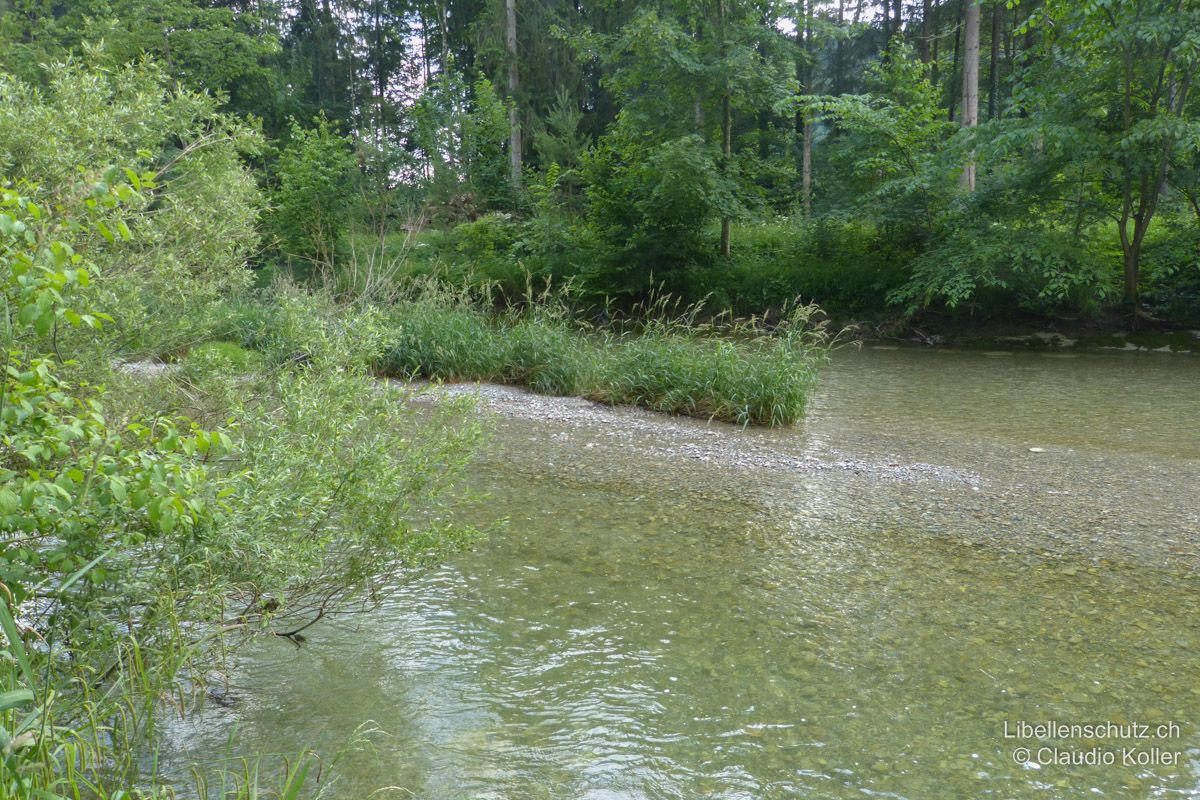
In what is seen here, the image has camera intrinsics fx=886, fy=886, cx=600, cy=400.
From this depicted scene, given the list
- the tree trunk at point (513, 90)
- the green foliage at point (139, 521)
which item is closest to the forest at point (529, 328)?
the green foliage at point (139, 521)

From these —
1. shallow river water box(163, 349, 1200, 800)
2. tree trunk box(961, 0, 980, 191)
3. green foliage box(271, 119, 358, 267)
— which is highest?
tree trunk box(961, 0, 980, 191)

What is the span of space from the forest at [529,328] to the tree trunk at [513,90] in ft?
0.49

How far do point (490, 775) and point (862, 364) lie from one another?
11.6 meters

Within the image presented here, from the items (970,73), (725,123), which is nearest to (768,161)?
(725,123)

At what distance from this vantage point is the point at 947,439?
27.8ft

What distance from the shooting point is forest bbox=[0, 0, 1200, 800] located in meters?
2.90

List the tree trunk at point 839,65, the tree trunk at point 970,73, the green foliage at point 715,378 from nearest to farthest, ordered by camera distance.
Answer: the green foliage at point 715,378 → the tree trunk at point 970,73 → the tree trunk at point 839,65

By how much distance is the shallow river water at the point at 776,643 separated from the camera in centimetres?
325

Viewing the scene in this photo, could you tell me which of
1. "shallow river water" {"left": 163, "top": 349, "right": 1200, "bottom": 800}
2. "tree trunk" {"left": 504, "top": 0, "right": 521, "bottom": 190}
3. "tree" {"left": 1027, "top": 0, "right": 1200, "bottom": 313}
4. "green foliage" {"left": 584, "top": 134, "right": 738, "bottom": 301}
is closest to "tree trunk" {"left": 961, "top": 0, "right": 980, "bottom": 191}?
"tree" {"left": 1027, "top": 0, "right": 1200, "bottom": 313}

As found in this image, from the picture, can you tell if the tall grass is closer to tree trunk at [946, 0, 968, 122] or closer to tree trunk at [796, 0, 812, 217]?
tree trunk at [796, 0, 812, 217]

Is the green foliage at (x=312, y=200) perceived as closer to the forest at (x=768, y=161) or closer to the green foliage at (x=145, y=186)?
the forest at (x=768, y=161)

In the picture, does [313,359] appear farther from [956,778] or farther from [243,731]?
[956,778]

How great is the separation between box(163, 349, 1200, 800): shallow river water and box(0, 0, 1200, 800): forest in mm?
50

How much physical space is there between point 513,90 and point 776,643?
23.7 m
